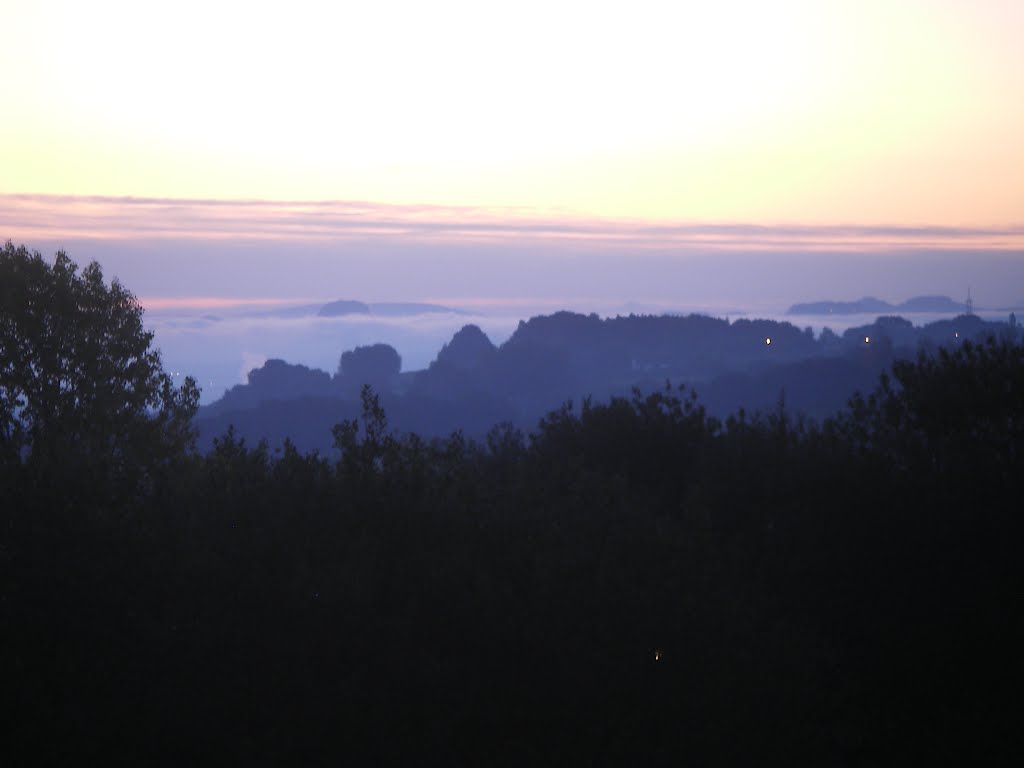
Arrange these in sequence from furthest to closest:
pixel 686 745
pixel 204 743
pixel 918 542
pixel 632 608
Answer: pixel 918 542
pixel 632 608
pixel 686 745
pixel 204 743

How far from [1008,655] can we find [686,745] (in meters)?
4.64

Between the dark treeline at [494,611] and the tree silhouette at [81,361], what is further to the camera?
the tree silhouette at [81,361]

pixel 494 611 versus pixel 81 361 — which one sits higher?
pixel 81 361

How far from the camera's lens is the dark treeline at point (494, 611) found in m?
9.29

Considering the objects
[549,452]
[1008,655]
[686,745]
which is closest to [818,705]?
[686,745]

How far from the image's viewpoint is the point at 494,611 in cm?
1076

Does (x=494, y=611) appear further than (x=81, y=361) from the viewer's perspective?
No

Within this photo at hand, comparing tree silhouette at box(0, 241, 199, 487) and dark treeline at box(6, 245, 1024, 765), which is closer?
dark treeline at box(6, 245, 1024, 765)

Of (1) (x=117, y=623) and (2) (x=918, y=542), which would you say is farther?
(2) (x=918, y=542)

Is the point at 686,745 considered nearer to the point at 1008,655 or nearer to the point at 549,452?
the point at 1008,655

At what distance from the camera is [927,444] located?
1742 centimetres

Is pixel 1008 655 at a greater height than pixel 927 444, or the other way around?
pixel 927 444

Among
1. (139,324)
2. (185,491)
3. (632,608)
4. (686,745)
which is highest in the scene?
(139,324)

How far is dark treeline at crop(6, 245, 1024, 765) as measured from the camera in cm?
929
